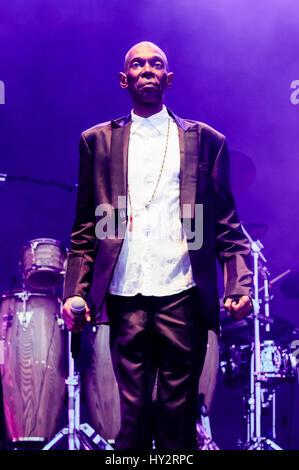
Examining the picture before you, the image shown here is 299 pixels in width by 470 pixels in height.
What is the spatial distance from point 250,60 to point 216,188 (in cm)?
370

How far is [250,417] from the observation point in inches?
197

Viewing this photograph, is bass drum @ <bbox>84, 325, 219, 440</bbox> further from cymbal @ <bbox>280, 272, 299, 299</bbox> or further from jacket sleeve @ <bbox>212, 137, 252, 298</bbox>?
jacket sleeve @ <bbox>212, 137, 252, 298</bbox>

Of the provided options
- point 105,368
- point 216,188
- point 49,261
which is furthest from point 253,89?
point 216,188

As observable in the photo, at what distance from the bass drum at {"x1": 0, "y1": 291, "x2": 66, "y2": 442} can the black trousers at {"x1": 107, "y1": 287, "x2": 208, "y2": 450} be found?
10.0 ft

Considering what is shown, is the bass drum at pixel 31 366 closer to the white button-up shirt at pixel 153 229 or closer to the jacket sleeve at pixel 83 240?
the jacket sleeve at pixel 83 240

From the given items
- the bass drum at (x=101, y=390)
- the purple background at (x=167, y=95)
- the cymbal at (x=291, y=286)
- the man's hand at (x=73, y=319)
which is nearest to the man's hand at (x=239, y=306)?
the man's hand at (x=73, y=319)

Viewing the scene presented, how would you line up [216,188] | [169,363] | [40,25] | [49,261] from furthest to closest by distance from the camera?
[40,25]
[49,261]
[216,188]
[169,363]

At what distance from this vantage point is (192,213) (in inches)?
86.0

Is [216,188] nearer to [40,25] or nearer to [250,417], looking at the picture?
[250,417]

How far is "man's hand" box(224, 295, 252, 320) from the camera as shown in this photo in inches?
82.4

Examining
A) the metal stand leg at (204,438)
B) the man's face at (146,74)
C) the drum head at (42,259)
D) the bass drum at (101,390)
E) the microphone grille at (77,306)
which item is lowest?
the metal stand leg at (204,438)

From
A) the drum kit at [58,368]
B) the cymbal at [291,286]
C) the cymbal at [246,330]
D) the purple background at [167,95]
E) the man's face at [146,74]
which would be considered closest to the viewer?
the man's face at [146,74]

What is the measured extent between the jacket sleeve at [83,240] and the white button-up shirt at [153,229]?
0.13 metres

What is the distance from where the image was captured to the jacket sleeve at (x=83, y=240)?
221 centimetres
